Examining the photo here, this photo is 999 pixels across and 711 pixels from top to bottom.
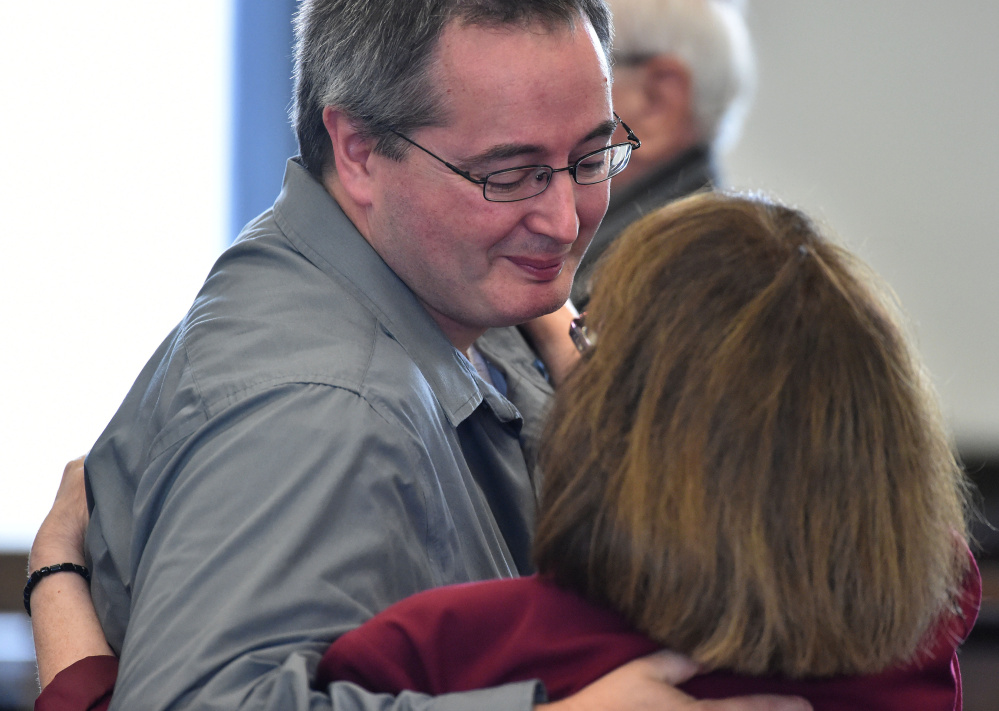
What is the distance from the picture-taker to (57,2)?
124 inches

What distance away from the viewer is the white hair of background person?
2205 mm

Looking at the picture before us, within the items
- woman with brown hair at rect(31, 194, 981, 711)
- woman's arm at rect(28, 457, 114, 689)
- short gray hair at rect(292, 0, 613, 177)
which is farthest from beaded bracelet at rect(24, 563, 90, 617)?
short gray hair at rect(292, 0, 613, 177)

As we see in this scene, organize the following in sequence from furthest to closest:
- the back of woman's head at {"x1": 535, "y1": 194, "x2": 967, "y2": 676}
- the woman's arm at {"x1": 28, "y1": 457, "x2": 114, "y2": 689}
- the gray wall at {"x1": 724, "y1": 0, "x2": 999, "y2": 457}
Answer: the gray wall at {"x1": 724, "y1": 0, "x2": 999, "y2": 457} → the woman's arm at {"x1": 28, "y1": 457, "x2": 114, "y2": 689} → the back of woman's head at {"x1": 535, "y1": 194, "x2": 967, "y2": 676}

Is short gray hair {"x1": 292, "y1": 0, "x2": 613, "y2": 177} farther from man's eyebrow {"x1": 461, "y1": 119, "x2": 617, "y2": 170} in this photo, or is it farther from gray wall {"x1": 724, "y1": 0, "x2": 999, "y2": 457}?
gray wall {"x1": 724, "y1": 0, "x2": 999, "y2": 457}

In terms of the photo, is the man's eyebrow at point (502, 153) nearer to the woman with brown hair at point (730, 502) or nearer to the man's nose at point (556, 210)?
the man's nose at point (556, 210)

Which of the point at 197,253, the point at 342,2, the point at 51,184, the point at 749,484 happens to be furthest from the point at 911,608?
the point at 51,184

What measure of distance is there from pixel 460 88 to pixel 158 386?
1.55 feet

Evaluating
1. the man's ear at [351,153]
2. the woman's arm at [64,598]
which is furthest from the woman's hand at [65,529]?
the man's ear at [351,153]

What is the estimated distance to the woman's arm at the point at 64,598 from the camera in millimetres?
1121

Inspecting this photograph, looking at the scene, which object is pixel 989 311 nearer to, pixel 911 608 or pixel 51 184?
pixel 911 608

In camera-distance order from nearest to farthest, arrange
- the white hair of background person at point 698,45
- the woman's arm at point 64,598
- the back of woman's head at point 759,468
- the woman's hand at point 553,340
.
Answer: the back of woman's head at point 759,468 < the woman's arm at point 64,598 < the woman's hand at point 553,340 < the white hair of background person at point 698,45

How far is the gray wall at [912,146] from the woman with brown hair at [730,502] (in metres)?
2.45

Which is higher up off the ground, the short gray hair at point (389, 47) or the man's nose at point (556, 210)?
the short gray hair at point (389, 47)

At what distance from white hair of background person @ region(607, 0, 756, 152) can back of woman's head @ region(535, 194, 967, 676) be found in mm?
1495
